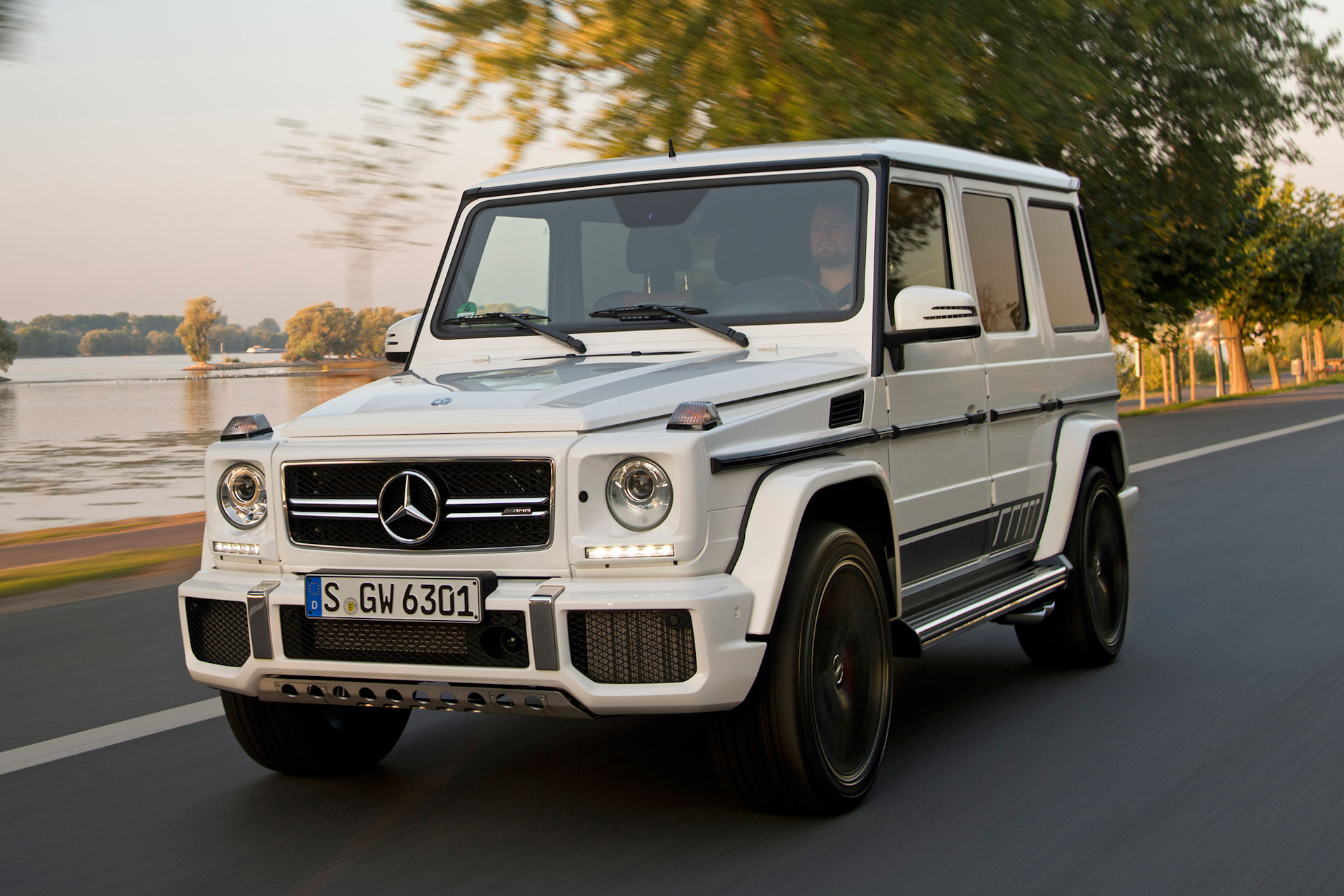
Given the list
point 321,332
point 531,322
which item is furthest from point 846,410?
point 321,332

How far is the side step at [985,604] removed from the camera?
4.70m

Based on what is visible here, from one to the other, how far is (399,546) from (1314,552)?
694 centimetres

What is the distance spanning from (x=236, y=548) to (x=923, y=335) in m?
2.20

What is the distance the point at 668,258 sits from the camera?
16.8 ft

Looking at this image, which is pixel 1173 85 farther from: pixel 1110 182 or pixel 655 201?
pixel 655 201

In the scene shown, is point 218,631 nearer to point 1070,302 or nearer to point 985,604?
point 985,604

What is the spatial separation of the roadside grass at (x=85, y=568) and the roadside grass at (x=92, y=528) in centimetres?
222

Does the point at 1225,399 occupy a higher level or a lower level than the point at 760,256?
lower

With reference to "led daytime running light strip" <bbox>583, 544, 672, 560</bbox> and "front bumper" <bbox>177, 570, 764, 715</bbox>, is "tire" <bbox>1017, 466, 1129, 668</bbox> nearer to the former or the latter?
"front bumper" <bbox>177, 570, 764, 715</bbox>

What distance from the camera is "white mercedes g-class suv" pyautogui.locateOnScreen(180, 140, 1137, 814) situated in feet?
12.3

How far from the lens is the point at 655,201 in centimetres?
522

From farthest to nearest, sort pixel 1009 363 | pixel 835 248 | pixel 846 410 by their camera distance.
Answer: pixel 1009 363, pixel 835 248, pixel 846 410

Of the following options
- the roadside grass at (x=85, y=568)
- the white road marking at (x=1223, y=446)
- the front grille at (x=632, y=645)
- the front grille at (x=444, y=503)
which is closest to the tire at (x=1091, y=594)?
the front grille at (x=632, y=645)

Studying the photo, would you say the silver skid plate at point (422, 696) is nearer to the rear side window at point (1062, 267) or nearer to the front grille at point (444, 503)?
the front grille at point (444, 503)
